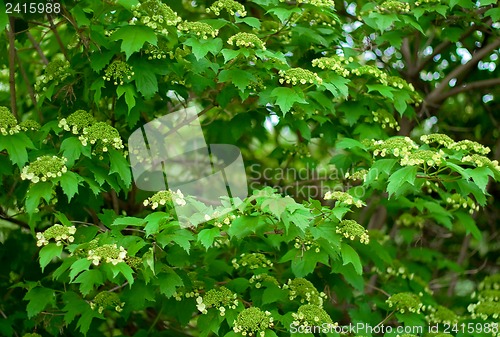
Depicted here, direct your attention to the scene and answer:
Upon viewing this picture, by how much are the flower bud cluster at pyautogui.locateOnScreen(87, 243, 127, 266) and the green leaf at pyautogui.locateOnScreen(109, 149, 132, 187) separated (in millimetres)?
467

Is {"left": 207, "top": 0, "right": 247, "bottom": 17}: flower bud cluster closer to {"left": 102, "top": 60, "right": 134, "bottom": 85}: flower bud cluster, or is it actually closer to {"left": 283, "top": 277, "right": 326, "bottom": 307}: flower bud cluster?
{"left": 102, "top": 60, "right": 134, "bottom": 85}: flower bud cluster

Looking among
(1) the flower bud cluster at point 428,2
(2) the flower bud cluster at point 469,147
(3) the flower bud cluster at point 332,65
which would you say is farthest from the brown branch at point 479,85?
(2) the flower bud cluster at point 469,147

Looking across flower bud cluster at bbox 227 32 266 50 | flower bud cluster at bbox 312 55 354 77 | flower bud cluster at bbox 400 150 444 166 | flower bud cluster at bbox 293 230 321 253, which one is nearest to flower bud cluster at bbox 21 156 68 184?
flower bud cluster at bbox 227 32 266 50

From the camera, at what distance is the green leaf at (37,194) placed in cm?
342

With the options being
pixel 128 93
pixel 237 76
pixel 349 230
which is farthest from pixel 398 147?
pixel 128 93

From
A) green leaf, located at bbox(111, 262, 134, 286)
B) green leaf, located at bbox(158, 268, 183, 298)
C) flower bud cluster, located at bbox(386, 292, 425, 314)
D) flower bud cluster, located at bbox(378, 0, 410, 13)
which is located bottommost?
flower bud cluster, located at bbox(386, 292, 425, 314)

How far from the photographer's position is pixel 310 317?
371 centimetres

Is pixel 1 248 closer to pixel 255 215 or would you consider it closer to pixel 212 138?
pixel 212 138

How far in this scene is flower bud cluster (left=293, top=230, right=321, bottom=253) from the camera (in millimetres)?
3729

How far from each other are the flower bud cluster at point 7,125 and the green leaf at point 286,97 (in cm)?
139

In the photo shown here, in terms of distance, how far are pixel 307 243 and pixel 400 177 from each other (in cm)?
Result: 62

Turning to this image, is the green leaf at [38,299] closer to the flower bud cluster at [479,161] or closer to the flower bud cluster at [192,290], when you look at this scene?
the flower bud cluster at [192,290]

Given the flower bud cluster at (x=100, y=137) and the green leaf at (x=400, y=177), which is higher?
the flower bud cluster at (x=100, y=137)

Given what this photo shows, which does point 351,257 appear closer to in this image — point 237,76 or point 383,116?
point 237,76
